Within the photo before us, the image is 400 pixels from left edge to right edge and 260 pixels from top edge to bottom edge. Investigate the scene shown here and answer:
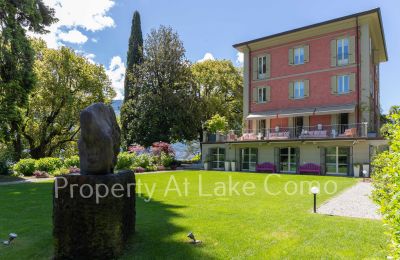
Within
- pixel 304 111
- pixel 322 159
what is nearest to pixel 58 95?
pixel 304 111

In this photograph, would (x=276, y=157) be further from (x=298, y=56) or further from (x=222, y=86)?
(x=222, y=86)

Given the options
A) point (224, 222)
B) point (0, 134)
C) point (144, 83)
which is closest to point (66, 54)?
point (144, 83)

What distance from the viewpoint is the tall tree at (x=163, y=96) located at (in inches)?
1273

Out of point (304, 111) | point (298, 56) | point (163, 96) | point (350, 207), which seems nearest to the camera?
point (350, 207)

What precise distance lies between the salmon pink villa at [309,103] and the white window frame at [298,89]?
0.08 m

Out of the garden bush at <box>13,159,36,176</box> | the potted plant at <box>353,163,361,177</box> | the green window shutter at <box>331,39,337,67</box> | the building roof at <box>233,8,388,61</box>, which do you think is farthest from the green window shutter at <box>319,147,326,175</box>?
the garden bush at <box>13,159,36,176</box>

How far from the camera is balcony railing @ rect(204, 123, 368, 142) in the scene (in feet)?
69.3

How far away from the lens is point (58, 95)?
30.4 metres

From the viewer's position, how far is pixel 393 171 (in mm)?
2914

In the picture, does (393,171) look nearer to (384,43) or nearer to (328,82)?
(328,82)

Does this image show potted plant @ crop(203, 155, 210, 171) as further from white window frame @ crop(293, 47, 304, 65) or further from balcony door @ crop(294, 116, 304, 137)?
white window frame @ crop(293, 47, 304, 65)

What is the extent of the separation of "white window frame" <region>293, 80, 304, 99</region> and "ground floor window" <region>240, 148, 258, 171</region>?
5734 mm

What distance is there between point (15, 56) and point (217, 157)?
671 inches

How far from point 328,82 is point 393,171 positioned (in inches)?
931
